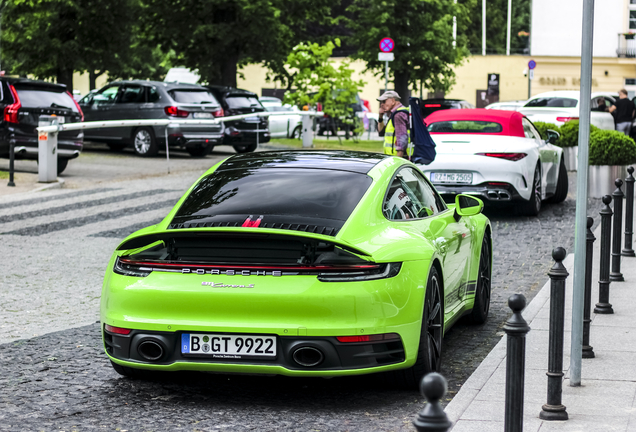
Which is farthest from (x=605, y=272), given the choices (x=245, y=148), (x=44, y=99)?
(x=245, y=148)

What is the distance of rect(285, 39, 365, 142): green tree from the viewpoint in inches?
1156

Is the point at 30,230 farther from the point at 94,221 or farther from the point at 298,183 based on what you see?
the point at 298,183

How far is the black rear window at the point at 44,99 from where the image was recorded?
18891 millimetres

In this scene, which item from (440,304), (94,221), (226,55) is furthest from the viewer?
(226,55)

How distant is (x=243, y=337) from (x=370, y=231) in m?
0.91

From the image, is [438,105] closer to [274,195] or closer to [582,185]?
[274,195]

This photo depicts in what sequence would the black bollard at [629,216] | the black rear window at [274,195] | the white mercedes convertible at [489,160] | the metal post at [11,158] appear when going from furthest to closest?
the metal post at [11,158]
the white mercedes convertible at [489,160]
the black bollard at [629,216]
the black rear window at [274,195]

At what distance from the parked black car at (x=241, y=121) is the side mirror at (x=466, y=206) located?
18273 millimetres

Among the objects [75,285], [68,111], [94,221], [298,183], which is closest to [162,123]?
[68,111]

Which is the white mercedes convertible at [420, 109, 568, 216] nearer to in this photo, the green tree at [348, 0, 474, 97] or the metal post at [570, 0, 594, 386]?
the metal post at [570, 0, 594, 386]

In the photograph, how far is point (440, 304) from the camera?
582cm

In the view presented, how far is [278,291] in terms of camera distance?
4.99 m

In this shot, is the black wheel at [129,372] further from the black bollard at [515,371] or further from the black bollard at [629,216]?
the black bollard at [629,216]

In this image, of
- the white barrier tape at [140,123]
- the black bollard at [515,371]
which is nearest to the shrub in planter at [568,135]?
the white barrier tape at [140,123]
